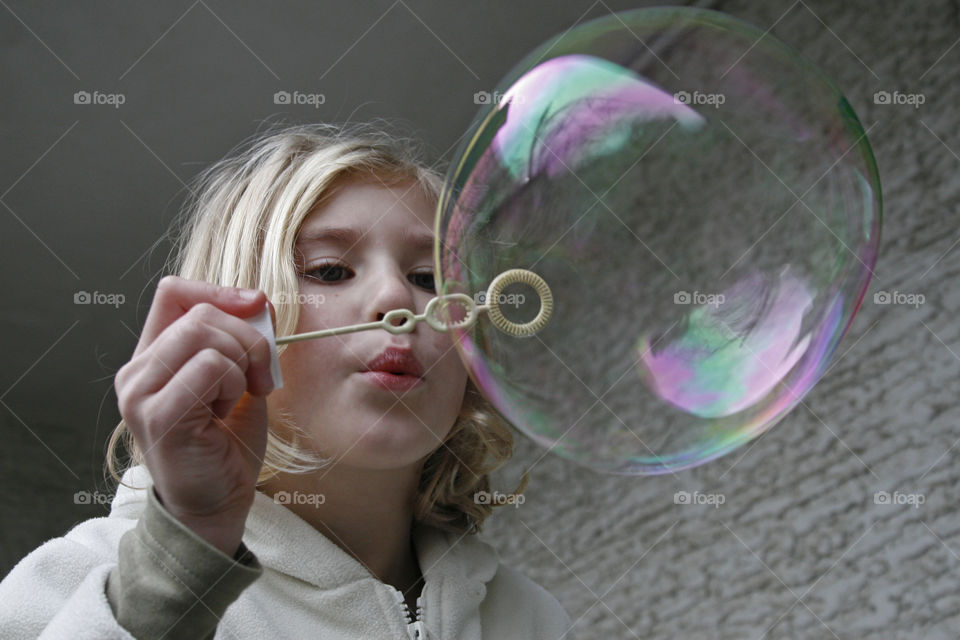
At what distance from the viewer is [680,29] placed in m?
0.75

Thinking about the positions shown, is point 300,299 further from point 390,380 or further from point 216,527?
point 216,527

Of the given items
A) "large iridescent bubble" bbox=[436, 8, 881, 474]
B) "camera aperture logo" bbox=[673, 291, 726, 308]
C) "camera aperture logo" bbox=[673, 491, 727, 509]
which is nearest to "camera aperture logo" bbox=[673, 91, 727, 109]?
"large iridescent bubble" bbox=[436, 8, 881, 474]

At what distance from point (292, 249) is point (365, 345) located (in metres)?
0.12

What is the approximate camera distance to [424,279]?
2.55ft

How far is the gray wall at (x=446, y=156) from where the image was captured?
165 centimetres

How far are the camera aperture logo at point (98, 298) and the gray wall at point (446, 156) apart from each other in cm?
1

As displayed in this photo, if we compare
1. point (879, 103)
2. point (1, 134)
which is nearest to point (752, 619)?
point (879, 103)

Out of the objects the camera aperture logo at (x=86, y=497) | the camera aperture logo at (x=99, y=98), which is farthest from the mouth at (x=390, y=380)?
the camera aperture logo at (x=86, y=497)

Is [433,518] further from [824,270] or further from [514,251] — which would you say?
[824,270]

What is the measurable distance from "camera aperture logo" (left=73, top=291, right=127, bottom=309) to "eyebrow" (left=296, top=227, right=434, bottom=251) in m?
1.33

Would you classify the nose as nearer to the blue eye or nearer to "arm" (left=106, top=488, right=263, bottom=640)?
the blue eye

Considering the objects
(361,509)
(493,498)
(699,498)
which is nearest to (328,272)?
(361,509)

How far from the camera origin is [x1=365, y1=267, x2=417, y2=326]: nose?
0.70 metres

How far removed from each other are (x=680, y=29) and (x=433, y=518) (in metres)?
0.49
